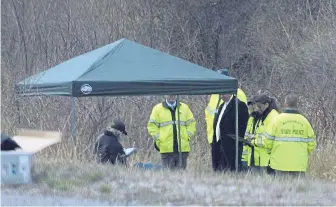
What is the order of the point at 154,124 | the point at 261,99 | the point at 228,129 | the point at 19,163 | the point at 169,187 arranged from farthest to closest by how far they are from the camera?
the point at 154,124
the point at 228,129
the point at 261,99
the point at 169,187
the point at 19,163

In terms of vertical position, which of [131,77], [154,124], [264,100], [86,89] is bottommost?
[154,124]

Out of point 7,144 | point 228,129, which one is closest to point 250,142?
point 228,129

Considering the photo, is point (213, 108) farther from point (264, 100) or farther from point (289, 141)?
point (289, 141)

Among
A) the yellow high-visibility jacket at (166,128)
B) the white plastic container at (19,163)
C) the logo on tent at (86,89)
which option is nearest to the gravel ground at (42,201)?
the white plastic container at (19,163)

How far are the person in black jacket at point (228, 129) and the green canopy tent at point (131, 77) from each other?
0.52m

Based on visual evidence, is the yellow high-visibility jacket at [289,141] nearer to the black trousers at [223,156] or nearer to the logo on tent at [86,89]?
the black trousers at [223,156]

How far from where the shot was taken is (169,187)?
33.3 ft

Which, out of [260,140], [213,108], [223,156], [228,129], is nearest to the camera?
[260,140]

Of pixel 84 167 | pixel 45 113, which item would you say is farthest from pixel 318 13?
pixel 84 167

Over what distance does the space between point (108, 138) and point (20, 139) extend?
7.88ft

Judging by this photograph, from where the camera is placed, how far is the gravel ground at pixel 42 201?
9094 mm

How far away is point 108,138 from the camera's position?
515 inches

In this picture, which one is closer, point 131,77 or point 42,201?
point 42,201

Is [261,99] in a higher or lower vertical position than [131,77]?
lower
